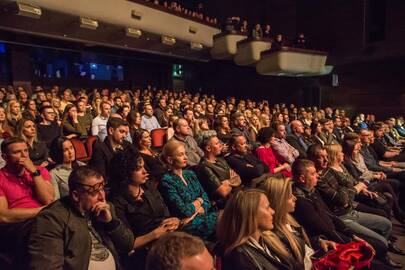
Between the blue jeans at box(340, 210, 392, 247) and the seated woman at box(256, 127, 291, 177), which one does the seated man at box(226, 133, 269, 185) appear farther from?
the blue jeans at box(340, 210, 392, 247)

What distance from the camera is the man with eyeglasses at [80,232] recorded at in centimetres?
131

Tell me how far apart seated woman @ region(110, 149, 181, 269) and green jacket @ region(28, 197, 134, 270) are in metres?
0.26

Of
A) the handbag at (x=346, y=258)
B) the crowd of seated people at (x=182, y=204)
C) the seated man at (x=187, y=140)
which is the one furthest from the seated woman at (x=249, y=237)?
the seated man at (x=187, y=140)

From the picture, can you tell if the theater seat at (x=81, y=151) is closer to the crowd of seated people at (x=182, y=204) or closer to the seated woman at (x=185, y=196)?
the crowd of seated people at (x=182, y=204)

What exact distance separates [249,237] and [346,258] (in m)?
0.69

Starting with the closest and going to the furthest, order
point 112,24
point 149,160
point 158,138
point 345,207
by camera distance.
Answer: point 345,207, point 149,160, point 158,138, point 112,24

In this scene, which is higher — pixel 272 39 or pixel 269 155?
pixel 272 39

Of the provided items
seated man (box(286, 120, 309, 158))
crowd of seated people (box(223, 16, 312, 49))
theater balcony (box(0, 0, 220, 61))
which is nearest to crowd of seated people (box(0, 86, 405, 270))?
seated man (box(286, 120, 309, 158))

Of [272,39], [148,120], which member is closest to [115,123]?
[148,120]

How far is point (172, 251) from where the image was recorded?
3.07 feet

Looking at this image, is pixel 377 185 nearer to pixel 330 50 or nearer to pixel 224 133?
pixel 224 133

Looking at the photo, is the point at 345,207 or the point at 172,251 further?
the point at 345,207

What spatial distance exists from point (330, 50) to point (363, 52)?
0.97 m

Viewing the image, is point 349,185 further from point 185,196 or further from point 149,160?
point 149,160
